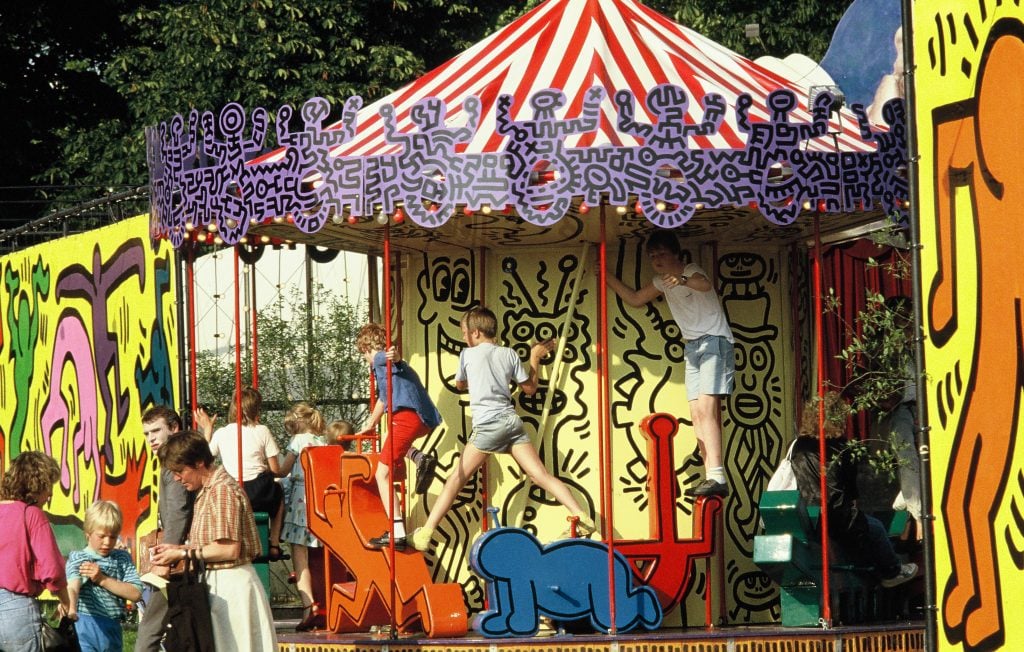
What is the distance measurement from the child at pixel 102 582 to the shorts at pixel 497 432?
2.16 metres

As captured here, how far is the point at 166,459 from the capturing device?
8430 mm

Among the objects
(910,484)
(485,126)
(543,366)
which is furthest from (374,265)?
(910,484)

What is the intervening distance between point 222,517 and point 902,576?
437 cm

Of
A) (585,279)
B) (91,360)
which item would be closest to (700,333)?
(585,279)

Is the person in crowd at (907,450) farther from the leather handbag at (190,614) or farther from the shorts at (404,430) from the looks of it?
the leather handbag at (190,614)

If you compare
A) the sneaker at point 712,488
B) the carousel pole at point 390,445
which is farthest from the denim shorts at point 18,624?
the sneaker at point 712,488

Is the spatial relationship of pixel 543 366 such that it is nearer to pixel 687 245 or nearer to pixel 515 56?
pixel 687 245

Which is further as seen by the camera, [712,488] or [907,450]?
[907,450]

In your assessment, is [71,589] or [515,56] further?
[515,56]

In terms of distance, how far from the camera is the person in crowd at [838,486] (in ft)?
33.8

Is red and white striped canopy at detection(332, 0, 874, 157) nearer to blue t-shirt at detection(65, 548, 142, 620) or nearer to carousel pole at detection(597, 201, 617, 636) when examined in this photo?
carousel pole at detection(597, 201, 617, 636)

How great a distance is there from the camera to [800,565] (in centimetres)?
1011

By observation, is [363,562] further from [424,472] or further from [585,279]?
[585,279]

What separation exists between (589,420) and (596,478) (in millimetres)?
369
